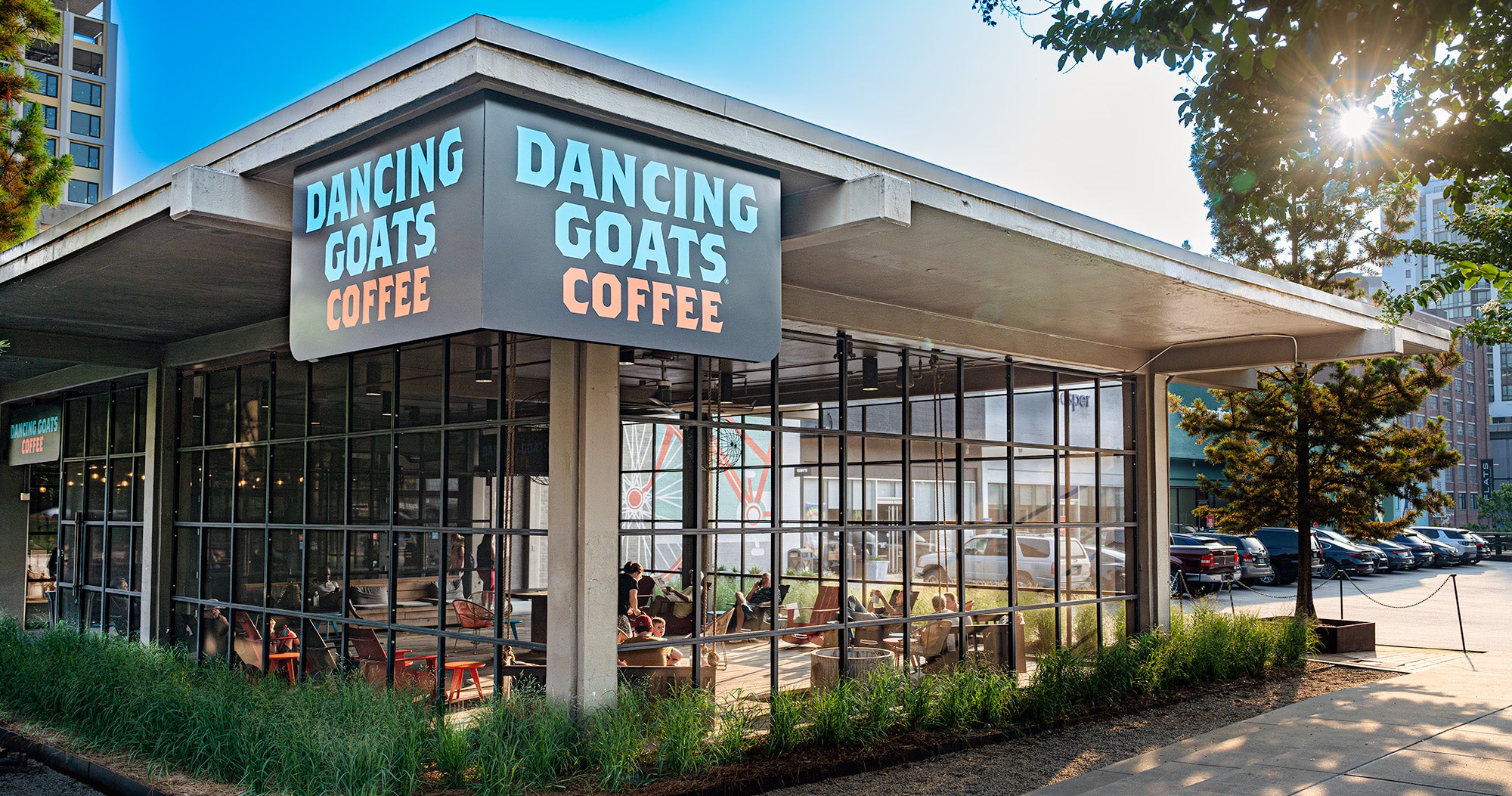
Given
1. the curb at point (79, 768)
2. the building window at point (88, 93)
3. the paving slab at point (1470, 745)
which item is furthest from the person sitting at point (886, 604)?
the building window at point (88, 93)

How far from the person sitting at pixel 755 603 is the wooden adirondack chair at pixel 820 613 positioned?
1.06 ft

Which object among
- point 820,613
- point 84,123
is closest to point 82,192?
point 84,123

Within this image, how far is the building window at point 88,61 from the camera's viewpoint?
8088cm

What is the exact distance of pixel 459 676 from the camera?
9961 mm

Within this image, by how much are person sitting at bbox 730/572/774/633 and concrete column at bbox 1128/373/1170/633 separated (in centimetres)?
522

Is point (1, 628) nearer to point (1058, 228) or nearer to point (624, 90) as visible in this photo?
point (624, 90)

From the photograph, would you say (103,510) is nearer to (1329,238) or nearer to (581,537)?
(581,537)


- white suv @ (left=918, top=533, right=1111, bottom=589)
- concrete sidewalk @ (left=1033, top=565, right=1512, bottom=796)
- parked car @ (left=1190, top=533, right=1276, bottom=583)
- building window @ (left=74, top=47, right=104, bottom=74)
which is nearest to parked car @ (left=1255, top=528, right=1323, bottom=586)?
parked car @ (left=1190, top=533, right=1276, bottom=583)

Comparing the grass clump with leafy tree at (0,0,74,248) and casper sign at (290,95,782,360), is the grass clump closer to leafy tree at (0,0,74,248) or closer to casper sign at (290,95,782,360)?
casper sign at (290,95,782,360)

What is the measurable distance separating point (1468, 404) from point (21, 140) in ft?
319

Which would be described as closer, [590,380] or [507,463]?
[590,380]

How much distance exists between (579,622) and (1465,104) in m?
7.90

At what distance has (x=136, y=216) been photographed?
8.16 metres

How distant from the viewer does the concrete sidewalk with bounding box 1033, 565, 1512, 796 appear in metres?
8.34
